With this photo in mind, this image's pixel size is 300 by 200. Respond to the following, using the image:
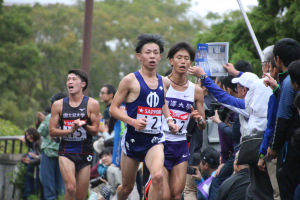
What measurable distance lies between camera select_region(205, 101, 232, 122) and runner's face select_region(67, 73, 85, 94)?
237 centimetres

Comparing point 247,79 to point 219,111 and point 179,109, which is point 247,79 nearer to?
point 179,109

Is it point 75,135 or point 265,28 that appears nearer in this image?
point 75,135

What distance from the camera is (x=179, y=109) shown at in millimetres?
7254

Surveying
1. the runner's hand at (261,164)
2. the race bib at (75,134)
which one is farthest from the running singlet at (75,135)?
the runner's hand at (261,164)

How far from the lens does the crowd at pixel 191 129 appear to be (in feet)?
18.9

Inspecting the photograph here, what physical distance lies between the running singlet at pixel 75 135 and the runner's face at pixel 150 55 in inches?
79.9

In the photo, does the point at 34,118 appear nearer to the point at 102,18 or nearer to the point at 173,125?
the point at 102,18

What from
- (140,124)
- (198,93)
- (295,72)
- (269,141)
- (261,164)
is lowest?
(261,164)

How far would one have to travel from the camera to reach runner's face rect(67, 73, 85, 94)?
866 centimetres

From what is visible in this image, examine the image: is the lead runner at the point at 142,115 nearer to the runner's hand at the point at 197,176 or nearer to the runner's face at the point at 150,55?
the runner's face at the point at 150,55

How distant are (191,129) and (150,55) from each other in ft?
6.60

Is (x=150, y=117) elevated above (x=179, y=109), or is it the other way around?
(x=179, y=109)

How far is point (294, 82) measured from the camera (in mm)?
5426

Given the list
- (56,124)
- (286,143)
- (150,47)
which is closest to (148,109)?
(150,47)
